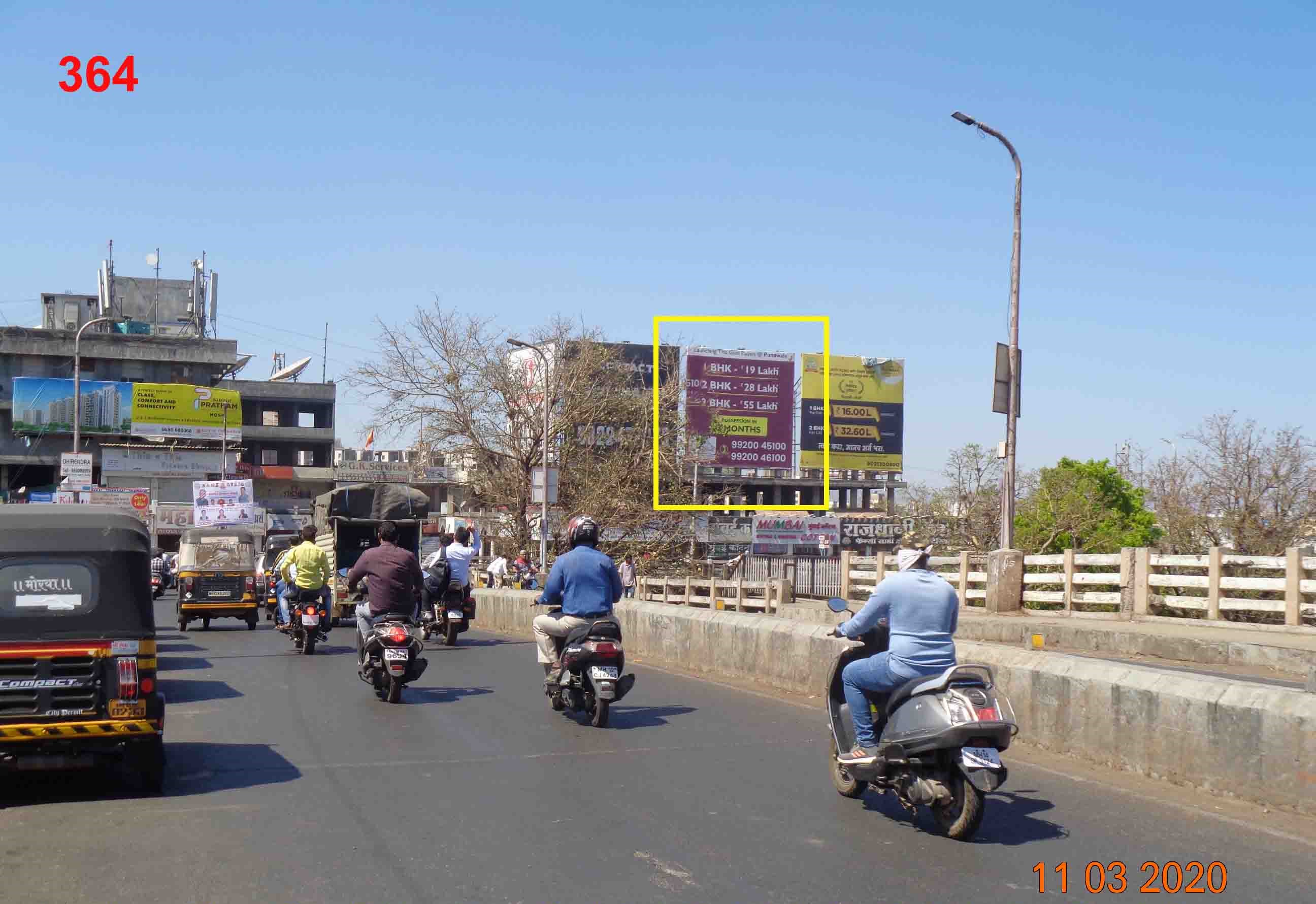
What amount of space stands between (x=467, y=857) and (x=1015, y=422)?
19.3 m

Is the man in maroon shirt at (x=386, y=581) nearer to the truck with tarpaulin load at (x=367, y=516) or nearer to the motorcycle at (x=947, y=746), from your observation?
the motorcycle at (x=947, y=746)

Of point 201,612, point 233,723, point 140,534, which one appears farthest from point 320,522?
point 140,534

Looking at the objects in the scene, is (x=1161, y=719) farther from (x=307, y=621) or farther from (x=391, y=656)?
(x=307, y=621)

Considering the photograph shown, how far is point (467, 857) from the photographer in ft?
20.3

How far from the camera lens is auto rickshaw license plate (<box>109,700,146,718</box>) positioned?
25.1ft

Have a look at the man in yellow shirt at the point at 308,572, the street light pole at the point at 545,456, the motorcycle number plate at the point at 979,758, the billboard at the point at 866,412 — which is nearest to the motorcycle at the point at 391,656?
the man in yellow shirt at the point at 308,572

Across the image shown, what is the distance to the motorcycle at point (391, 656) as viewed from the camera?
12.2m

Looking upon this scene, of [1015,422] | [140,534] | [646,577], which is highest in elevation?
[1015,422]

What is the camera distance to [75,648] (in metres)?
7.62

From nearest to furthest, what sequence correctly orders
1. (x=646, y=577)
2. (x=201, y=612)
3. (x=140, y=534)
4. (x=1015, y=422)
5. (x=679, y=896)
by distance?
(x=679, y=896) → (x=140, y=534) → (x=1015, y=422) → (x=201, y=612) → (x=646, y=577)

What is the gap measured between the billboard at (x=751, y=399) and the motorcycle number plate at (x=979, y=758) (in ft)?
184

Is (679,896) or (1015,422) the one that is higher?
(1015,422)

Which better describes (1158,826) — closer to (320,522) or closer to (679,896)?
(679,896)

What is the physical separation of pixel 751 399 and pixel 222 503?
1158 inches
